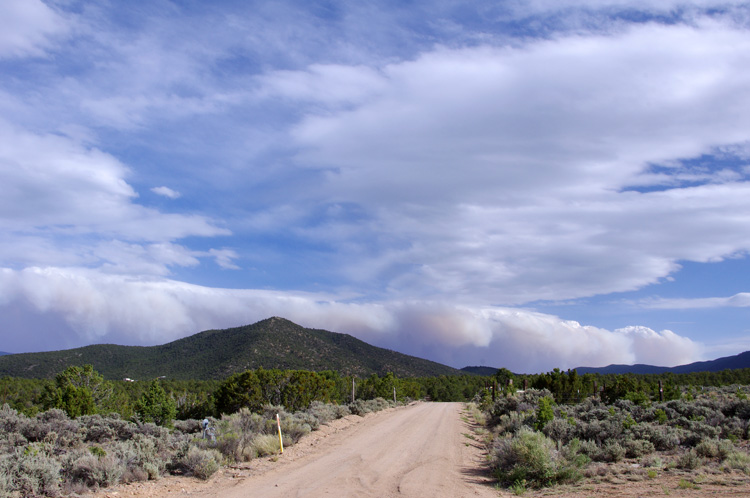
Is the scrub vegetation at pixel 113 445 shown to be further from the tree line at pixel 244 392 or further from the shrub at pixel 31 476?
the tree line at pixel 244 392

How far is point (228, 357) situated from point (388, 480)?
95.9 meters

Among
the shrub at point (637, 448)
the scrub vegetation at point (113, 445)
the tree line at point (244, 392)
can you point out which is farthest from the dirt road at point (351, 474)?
the tree line at point (244, 392)

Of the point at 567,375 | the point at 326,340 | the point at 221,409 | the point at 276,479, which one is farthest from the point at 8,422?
the point at 326,340

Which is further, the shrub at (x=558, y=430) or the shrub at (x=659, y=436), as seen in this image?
the shrub at (x=558, y=430)

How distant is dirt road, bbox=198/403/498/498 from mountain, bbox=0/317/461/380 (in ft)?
247

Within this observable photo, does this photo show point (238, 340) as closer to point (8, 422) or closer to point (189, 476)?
point (8, 422)

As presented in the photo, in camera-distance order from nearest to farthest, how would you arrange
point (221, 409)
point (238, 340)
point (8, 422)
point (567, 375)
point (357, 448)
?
1. point (357, 448)
2. point (8, 422)
3. point (567, 375)
4. point (221, 409)
5. point (238, 340)

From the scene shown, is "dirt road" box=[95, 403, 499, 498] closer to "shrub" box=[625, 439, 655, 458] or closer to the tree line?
"shrub" box=[625, 439, 655, 458]

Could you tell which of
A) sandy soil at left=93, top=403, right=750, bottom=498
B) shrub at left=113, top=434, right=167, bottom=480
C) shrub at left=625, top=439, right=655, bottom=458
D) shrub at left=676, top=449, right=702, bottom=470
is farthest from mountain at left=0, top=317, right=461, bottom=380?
shrub at left=676, top=449, right=702, bottom=470

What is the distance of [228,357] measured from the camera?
332ft

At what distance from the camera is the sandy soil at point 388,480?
972cm

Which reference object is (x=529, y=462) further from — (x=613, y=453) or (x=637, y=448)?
(x=637, y=448)

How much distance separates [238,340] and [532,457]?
353ft

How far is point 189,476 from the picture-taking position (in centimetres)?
1198
